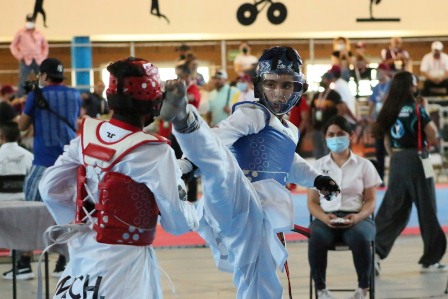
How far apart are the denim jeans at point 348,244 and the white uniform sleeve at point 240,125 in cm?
255

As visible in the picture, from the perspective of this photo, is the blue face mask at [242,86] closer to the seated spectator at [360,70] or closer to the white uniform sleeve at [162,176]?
the seated spectator at [360,70]

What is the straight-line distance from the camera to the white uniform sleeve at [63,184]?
15.4 ft

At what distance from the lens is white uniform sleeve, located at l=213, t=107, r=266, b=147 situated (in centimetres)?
558

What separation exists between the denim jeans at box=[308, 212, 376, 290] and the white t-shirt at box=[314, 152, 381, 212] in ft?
0.71

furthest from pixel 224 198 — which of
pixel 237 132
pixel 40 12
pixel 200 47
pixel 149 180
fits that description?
pixel 200 47

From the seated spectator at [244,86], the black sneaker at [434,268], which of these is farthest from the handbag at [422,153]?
the seated spectator at [244,86]

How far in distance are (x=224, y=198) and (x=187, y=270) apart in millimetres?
4524

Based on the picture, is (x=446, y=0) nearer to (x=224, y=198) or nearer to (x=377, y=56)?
(x=377, y=56)

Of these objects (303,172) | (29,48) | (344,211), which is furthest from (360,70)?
(303,172)

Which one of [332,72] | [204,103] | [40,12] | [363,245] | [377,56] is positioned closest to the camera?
[363,245]

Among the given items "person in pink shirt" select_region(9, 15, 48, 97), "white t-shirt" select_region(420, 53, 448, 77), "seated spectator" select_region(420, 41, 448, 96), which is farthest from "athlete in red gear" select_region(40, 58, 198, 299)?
"white t-shirt" select_region(420, 53, 448, 77)

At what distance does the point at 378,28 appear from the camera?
2233 centimetres

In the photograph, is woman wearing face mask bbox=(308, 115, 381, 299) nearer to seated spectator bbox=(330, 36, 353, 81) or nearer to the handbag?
the handbag

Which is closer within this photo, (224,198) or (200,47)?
(224,198)
